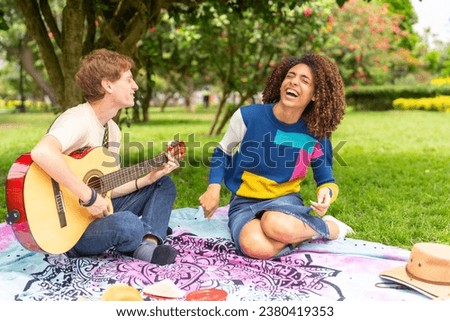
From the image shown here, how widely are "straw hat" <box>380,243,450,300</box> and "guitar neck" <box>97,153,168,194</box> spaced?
1442 millimetres

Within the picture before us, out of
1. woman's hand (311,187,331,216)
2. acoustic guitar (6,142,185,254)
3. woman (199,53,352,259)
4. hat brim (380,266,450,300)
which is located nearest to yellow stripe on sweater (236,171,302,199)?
woman (199,53,352,259)

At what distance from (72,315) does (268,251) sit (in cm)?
130

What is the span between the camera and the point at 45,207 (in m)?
2.80

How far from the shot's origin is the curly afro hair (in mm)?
3373

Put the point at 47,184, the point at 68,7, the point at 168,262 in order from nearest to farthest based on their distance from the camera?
the point at 47,184 → the point at 168,262 → the point at 68,7

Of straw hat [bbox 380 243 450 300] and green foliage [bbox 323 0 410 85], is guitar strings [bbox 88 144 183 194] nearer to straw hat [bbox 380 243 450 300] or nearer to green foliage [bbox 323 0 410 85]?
straw hat [bbox 380 243 450 300]

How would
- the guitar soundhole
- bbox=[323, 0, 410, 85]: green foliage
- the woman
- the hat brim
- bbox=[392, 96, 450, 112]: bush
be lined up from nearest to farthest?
the hat brim
the guitar soundhole
the woman
bbox=[392, 96, 450, 112]: bush
bbox=[323, 0, 410, 85]: green foliage

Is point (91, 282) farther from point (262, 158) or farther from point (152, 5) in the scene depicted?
point (152, 5)

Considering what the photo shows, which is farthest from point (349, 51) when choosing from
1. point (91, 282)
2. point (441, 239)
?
point (91, 282)

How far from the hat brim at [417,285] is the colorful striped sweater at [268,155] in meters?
0.68

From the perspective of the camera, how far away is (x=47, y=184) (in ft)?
9.25

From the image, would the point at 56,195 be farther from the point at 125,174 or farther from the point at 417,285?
the point at 417,285

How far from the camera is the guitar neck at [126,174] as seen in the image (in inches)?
122

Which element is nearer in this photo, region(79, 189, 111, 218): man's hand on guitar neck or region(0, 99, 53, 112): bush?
region(79, 189, 111, 218): man's hand on guitar neck
